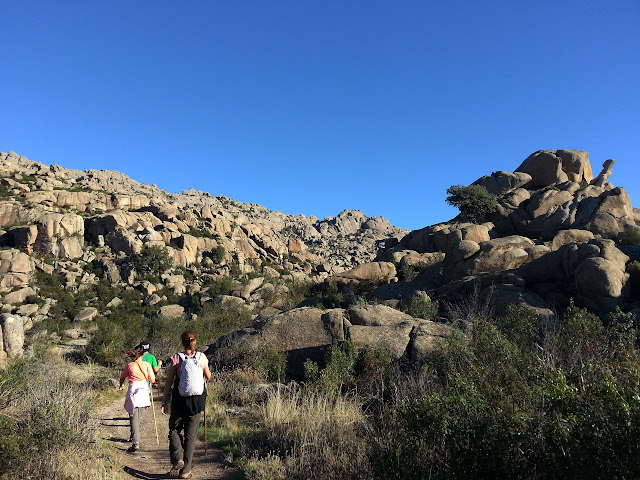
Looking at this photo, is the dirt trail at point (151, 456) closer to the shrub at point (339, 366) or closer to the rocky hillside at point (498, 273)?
the shrub at point (339, 366)

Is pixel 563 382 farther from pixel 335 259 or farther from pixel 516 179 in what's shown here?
pixel 335 259

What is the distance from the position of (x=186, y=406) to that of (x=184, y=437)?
559 millimetres

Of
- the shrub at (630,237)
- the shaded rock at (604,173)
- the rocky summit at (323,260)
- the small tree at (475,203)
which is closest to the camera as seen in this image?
the rocky summit at (323,260)

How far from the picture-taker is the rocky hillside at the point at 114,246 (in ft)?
130

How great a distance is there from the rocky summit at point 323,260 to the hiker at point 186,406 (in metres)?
6.29

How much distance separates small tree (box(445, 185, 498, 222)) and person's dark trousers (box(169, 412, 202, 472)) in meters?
32.9

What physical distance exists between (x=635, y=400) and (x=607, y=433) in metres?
0.43

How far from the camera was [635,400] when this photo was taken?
334cm

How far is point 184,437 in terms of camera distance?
564 centimetres

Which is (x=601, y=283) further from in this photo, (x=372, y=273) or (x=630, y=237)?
(x=372, y=273)

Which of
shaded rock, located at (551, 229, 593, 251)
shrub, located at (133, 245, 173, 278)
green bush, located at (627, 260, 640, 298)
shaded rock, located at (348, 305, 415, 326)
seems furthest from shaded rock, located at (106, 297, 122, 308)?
green bush, located at (627, 260, 640, 298)

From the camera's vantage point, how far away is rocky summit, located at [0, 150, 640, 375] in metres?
13.2

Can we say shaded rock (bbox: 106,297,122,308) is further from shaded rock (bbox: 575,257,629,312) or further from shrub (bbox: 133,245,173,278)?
shaded rock (bbox: 575,257,629,312)

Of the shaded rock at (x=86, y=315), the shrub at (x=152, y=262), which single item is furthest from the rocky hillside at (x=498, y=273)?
the shrub at (x=152, y=262)
